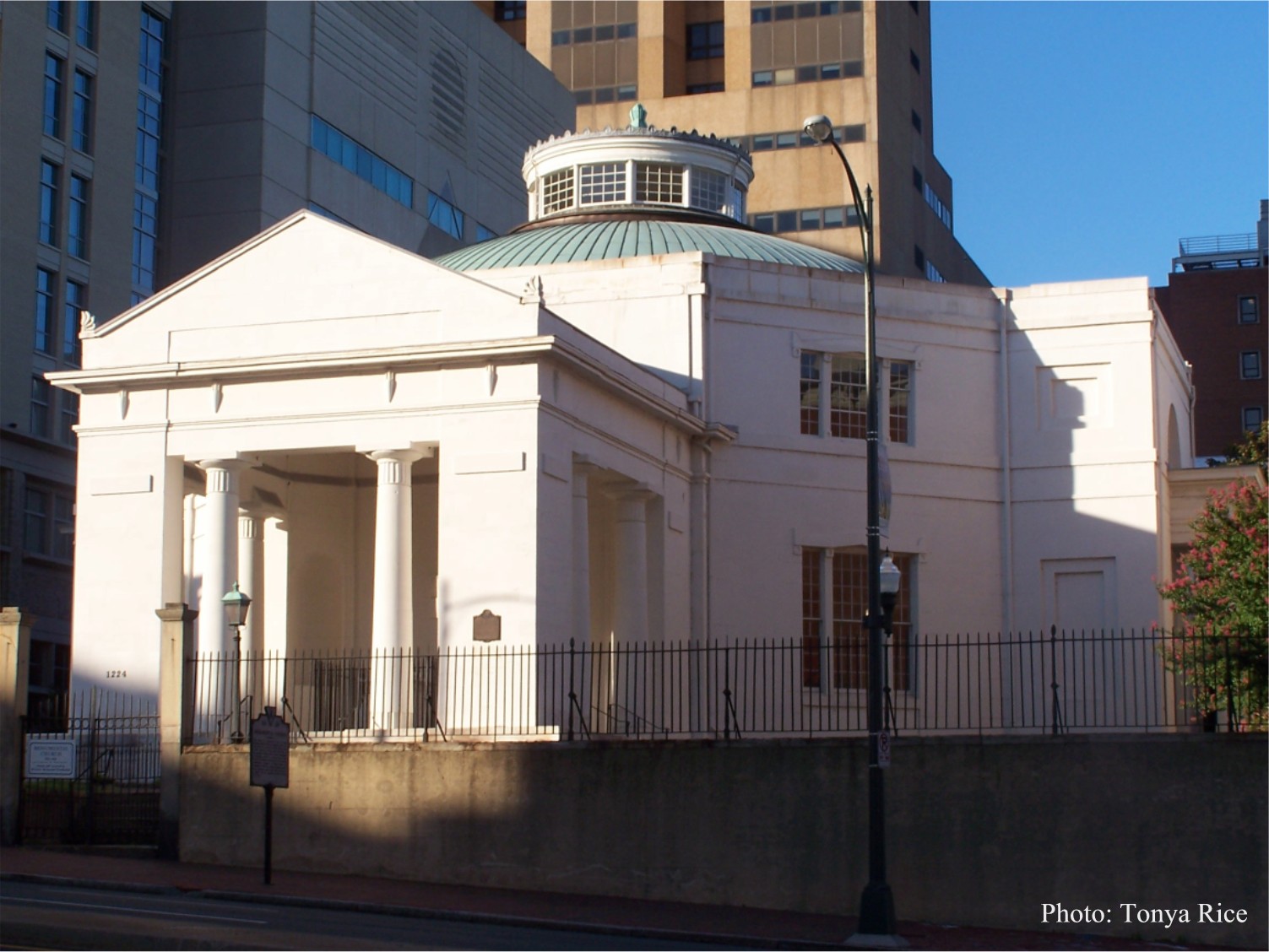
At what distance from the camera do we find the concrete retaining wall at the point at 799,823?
964 inches

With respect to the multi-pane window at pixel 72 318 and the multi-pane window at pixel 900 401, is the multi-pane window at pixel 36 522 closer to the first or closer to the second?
the multi-pane window at pixel 72 318

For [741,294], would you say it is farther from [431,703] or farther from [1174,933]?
[1174,933]

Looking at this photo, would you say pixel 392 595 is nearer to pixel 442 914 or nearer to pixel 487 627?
pixel 487 627

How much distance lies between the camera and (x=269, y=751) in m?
27.2

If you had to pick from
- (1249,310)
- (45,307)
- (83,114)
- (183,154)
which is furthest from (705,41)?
(45,307)

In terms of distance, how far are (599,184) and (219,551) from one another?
16385 millimetres

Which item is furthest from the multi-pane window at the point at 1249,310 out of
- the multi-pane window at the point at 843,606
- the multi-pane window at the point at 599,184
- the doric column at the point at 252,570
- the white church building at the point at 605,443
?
the doric column at the point at 252,570

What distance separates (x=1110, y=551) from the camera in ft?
135

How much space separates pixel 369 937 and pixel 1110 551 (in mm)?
24775

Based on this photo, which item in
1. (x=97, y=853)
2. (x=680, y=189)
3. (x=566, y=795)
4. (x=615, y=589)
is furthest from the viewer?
(x=680, y=189)

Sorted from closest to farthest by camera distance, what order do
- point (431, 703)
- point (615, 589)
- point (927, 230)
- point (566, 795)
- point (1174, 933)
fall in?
point (1174, 933) → point (566, 795) → point (431, 703) → point (615, 589) → point (927, 230)

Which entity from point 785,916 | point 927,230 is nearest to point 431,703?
point 785,916

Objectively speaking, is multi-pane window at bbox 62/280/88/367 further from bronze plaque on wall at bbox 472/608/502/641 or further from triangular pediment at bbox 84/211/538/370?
bronze plaque on wall at bbox 472/608/502/641

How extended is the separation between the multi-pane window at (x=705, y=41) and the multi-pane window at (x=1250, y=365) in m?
31.8
